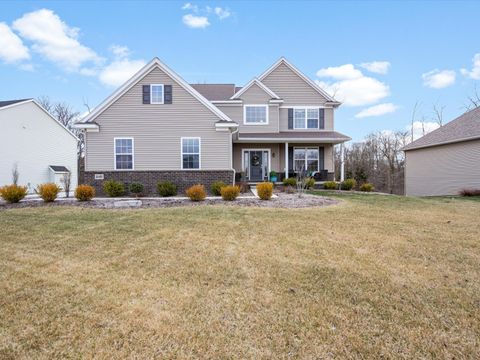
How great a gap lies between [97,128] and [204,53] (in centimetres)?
1027

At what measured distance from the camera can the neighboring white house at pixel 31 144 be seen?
1997cm

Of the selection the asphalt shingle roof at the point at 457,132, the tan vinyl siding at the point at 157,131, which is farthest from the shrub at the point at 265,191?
the asphalt shingle roof at the point at 457,132

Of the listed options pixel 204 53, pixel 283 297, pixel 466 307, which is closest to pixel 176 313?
pixel 283 297

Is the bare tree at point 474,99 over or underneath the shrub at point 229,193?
over

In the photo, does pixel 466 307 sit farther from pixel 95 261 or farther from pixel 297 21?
pixel 297 21

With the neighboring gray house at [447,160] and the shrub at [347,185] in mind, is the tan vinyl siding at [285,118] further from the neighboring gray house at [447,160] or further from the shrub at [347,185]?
the neighboring gray house at [447,160]

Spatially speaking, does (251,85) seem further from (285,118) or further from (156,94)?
(156,94)

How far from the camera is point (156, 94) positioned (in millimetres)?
14422

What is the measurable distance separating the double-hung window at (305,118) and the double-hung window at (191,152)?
27.6ft

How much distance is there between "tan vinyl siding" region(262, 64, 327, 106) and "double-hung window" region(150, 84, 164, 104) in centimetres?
833

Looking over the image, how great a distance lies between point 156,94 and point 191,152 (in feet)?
11.0

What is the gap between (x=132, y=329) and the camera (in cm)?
278

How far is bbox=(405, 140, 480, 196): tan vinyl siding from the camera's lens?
16438mm

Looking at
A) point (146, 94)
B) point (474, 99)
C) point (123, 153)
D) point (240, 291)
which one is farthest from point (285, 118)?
point (474, 99)
